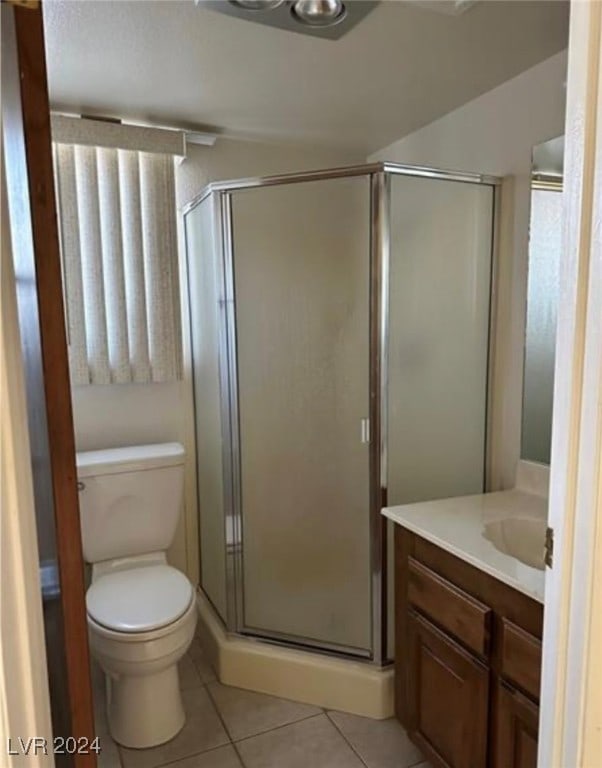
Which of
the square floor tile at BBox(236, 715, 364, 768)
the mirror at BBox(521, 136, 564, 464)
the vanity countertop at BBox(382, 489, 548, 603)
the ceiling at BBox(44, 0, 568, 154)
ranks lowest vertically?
the square floor tile at BBox(236, 715, 364, 768)

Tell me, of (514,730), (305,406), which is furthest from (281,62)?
(514,730)

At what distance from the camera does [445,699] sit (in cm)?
158

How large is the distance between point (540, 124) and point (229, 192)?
113 centimetres

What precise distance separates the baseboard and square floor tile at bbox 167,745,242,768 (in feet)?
1.09

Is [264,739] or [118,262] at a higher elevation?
[118,262]

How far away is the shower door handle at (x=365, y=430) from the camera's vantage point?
208cm

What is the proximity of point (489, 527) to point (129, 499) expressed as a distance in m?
1.40

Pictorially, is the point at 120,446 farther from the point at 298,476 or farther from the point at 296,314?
the point at 296,314

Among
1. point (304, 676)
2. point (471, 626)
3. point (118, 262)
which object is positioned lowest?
point (304, 676)

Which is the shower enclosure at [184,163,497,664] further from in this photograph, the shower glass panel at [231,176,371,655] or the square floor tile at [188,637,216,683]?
the square floor tile at [188,637,216,683]

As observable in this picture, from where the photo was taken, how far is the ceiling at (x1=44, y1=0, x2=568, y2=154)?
1495mm

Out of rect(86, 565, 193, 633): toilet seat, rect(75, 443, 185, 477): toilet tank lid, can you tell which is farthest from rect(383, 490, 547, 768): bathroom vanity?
rect(75, 443, 185, 477): toilet tank lid

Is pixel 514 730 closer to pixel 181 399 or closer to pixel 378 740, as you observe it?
pixel 378 740

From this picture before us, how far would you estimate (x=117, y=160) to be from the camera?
7.54ft
